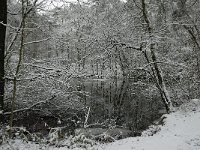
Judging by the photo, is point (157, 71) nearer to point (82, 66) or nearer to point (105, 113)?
point (82, 66)

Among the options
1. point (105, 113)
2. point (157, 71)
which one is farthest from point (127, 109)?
point (157, 71)

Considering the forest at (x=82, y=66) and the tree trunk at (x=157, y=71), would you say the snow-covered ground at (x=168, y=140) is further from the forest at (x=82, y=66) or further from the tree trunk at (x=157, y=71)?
the tree trunk at (x=157, y=71)

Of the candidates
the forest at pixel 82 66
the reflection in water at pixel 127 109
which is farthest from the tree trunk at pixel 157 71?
the reflection in water at pixel 127 109

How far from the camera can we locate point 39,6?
7930mm

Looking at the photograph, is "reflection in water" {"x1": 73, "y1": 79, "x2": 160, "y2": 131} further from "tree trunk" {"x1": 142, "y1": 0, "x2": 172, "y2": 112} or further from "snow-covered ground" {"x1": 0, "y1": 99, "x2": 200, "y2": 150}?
"snow-covered ground" {"x1": 0, "y1": 99, "x2": 200, "y2": 150}

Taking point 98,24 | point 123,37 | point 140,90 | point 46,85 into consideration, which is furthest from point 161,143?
point 140,90

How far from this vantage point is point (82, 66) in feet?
32.5

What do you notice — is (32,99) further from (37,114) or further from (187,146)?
(187,146)

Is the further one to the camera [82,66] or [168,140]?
[82,66]

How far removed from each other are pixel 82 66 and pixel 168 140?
374cm

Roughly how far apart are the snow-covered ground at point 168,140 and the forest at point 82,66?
413 millimetres

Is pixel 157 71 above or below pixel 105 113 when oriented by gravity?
above

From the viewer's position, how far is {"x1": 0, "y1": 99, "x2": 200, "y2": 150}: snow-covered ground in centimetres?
817

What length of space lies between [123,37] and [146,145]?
795cm
